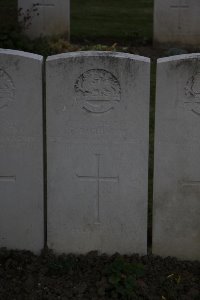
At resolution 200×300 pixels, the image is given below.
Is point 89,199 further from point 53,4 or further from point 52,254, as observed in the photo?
point 53,4

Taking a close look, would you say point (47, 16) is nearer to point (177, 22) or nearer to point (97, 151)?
point (177, 22)

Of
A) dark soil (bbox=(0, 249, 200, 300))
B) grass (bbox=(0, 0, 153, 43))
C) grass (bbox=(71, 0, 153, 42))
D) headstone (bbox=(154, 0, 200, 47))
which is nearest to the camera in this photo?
dark soil (bbox=(0, 249, 200, 300))

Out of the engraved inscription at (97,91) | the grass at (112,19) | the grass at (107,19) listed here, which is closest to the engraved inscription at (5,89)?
the engraved inscription at (97,91)

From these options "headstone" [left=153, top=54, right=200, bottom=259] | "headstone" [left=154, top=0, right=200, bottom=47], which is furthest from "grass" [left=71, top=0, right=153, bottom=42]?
"headstone" [left=153, top=54, right=200, bottom=259]

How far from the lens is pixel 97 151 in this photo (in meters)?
4.86

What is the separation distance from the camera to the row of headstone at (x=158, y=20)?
1196cm

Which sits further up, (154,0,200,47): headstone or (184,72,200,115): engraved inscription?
(154,0,200,47): headstone

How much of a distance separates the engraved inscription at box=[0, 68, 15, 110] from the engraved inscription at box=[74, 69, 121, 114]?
0.46m

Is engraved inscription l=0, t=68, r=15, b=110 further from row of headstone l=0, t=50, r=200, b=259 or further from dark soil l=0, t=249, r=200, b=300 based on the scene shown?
dark soil l=0, t=249, r=200, b=300

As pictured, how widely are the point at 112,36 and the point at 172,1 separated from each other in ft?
4.72

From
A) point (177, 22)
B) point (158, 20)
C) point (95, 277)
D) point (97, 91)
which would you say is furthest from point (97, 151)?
point (177, 22)

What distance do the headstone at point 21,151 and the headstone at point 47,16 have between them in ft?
24.0

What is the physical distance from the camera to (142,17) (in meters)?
15.1

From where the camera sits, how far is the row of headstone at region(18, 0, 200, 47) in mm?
11961
